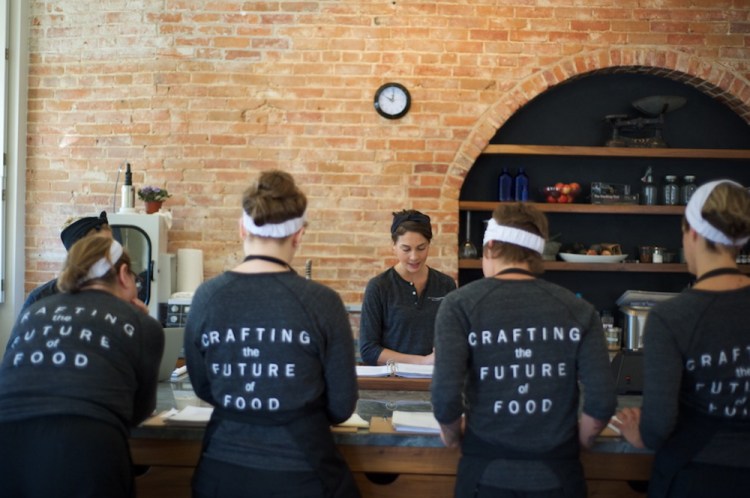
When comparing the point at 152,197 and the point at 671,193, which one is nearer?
the point at 152,197

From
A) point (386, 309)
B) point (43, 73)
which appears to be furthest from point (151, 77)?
point (386, 309)

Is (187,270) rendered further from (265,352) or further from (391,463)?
(265,352)

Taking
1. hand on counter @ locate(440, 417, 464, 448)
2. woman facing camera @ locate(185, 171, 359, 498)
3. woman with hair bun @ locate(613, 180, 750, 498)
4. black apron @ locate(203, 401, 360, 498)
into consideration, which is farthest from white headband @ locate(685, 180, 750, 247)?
black apron @ locate(203, 401, 360, 498)

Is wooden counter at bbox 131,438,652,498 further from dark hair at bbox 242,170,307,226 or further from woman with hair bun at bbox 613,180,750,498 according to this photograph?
dark hair at bbox 242,170,307,226

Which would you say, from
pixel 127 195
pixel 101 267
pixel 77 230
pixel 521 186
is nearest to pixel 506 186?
pixel 521 186

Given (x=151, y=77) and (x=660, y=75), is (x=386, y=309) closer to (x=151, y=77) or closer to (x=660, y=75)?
(x=151, y=77)

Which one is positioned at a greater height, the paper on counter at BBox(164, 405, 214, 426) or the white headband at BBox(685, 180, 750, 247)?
the white headband at BBox(685, 180, 750, 247)

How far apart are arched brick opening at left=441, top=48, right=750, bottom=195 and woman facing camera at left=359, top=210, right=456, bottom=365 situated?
152cm

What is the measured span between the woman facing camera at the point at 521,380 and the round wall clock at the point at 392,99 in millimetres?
3219

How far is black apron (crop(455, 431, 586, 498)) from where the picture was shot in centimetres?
198

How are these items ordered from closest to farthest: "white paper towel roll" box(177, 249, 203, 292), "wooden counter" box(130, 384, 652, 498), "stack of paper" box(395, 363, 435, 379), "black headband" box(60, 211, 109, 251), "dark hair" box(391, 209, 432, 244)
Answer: "wooden counter" box(130, 384, 652, 498) < "black headband" box(60, 211, 109, 251) < "stack of paper" box(395, 363, 435, 379) < "dark hair" box(391, 209, 432, 244) < "white paper towel roll" box(177, 249, 203, 292)

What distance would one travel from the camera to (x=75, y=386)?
1.95 meters

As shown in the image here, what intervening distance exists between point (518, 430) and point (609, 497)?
0.62 meters

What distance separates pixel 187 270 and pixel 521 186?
89.8 inches
